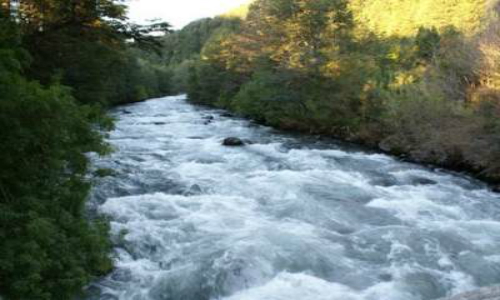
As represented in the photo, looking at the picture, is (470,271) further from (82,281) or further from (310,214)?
(82,281)

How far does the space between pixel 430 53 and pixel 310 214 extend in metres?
20.6

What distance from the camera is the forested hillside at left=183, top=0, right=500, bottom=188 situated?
15969 millimetres

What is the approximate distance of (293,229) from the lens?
33.4 feet

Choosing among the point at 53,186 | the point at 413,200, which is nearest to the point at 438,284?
the point at 413,200

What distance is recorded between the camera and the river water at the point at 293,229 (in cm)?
768

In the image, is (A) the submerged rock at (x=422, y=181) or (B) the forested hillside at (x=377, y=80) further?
(B) the forested hillside at (x=377, y=80)

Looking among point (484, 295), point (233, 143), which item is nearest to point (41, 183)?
point (484, 295)

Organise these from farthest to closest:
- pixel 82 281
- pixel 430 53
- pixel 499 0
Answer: pixel 430 53, pixel 499 0, pixel 82 281

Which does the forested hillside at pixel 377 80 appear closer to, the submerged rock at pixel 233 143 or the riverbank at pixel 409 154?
the riverbank at pixel 409 154

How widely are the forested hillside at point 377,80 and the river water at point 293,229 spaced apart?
183 centimetres

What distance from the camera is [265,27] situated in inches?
1193

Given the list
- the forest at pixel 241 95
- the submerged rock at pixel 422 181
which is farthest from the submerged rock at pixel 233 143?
the submerged rock at pixel 422 181

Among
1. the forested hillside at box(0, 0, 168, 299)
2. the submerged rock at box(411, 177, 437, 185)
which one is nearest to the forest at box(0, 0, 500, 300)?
the forested hillside at box(0, 0, 168, 299)

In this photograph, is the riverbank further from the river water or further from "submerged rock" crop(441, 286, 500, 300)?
"submerged rock" crop(441, 286, 500, 300)
